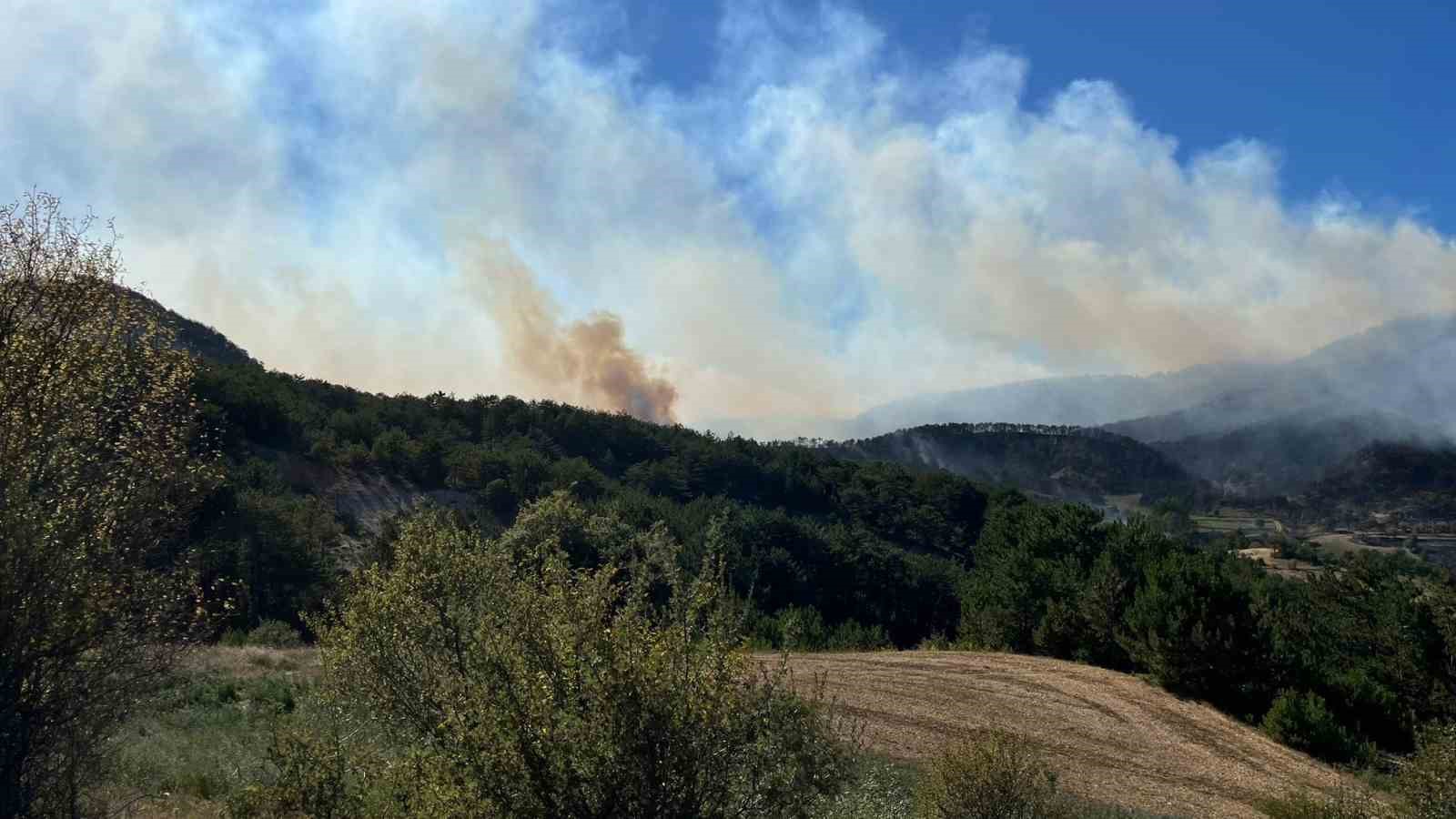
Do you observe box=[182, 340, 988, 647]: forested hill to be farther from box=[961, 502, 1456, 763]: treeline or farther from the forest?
the forest

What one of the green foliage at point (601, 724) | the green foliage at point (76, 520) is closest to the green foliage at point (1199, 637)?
the green foliage at point (601, 724)

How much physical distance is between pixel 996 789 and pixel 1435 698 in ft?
80.4

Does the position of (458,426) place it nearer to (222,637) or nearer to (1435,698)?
(222,637)

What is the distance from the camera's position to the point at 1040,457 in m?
182

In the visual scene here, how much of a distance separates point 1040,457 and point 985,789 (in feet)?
587

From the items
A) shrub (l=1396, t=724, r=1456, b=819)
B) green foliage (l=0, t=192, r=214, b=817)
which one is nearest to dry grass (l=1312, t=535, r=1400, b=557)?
shrub (l=1396, t=724, r=1456, b=819)

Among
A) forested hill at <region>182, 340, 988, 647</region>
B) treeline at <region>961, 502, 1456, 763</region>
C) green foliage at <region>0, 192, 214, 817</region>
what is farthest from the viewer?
forested hill at <region>182, 340, 988, 647</region>

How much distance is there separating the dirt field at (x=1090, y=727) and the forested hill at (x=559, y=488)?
18.0 ft

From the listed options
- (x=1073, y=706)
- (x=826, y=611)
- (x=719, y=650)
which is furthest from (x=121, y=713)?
(x=826, y=611)

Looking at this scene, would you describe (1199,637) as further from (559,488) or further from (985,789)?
(559,488)

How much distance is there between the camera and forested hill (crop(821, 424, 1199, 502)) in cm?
17175

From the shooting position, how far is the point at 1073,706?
26.8 meters

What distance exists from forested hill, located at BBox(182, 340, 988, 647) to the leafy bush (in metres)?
14.4

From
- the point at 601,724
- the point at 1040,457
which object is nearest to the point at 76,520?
the point at 601,724
